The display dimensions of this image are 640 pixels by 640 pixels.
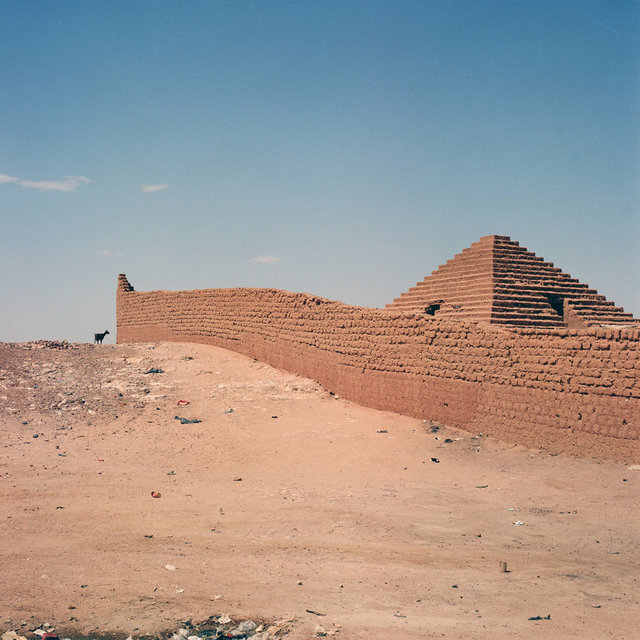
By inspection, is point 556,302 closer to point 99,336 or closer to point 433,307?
point 433,307

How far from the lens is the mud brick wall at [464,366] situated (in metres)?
9.49

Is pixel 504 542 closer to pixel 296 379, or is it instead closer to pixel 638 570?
pixel 638 570

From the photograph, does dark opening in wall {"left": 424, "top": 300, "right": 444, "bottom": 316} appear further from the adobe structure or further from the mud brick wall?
the mud brick wall

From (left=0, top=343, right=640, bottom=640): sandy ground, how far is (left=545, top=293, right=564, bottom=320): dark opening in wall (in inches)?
435

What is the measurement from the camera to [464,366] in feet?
37.9

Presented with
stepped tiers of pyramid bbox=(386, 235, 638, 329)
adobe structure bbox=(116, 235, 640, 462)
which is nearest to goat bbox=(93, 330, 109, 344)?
adobe structure bbox=(116, 235, 640, 462)

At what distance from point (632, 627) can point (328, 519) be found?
3.37m

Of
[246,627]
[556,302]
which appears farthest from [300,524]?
[556,302]

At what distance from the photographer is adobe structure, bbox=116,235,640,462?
31.6ft

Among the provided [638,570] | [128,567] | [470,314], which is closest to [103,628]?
[128,567]

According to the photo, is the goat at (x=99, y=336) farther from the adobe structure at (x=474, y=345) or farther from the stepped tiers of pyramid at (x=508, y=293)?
the stepped tiers of pyramid at (x=508, y=293)

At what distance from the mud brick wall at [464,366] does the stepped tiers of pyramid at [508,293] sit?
20.6 ft

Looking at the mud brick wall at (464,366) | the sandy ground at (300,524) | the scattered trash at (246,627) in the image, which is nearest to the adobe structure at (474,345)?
the mud brick wall at (464,366)

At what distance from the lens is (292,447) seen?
11023 millimetres
